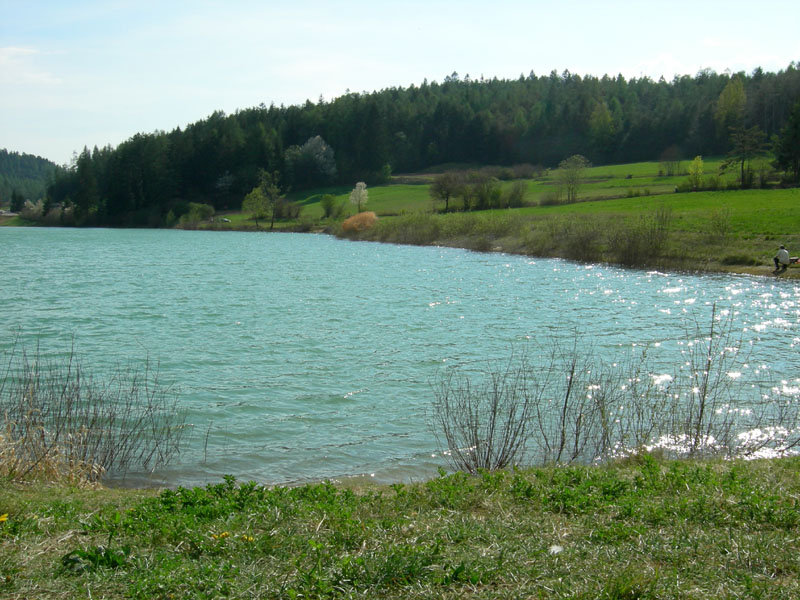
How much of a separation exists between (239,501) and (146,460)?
5473 mm

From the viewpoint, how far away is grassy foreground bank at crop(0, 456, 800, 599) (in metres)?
5.16

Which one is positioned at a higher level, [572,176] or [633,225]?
[572,176]

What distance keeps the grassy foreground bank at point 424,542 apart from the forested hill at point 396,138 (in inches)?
4931

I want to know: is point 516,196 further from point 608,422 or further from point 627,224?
point 608,422

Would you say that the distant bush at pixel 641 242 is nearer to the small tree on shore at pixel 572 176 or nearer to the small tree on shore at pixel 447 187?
the small tree on shore at pixel 572 176

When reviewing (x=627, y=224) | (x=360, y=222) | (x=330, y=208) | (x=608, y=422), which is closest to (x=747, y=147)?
(x=627, y=224)

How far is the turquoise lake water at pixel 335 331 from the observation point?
13492mm

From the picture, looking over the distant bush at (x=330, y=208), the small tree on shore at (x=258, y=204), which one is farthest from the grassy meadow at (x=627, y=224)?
the small tree on shore at (x=258, y=204)

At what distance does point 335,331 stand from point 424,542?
63.1 ft

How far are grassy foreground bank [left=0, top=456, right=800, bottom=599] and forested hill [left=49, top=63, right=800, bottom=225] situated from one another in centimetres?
12524

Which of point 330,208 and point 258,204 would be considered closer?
point 330,208

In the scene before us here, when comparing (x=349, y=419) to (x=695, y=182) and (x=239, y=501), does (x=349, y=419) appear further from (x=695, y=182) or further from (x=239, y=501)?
(x=695, y=182)

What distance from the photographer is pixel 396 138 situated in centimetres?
15888

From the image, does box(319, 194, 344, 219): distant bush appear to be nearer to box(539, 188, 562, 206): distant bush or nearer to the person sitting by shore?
box(539, 188, 562, 206): distant bush
